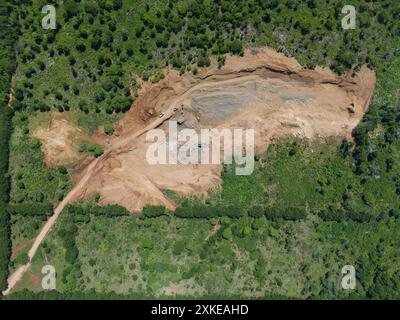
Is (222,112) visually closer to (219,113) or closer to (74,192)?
(219,113)

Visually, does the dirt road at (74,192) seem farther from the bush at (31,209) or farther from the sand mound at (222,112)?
the bush at (31,209)

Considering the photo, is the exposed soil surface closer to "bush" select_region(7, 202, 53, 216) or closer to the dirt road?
the dirt road

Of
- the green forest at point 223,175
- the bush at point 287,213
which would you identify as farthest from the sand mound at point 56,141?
the bush at point 287,213

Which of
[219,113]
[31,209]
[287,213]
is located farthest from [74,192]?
[287,213]

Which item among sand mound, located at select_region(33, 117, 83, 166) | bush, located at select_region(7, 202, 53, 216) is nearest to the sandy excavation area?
sand mound, located at select_region(33, 117, 83, 166)

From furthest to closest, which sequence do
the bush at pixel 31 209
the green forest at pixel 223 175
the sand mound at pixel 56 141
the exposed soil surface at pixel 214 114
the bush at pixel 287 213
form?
the exposed soil surface at pixel 214 114 → the sand mound at pixel 56 141 → the bush at pixel 287 213 → the green forest at pixel 223 175 → the bush at pixel 31 209

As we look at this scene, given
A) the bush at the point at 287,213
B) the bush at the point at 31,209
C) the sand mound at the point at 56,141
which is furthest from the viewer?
the sand mound at the point at 56,141

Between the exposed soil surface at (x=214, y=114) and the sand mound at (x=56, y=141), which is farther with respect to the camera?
the exposed soil surface at (x=214, y=114)
